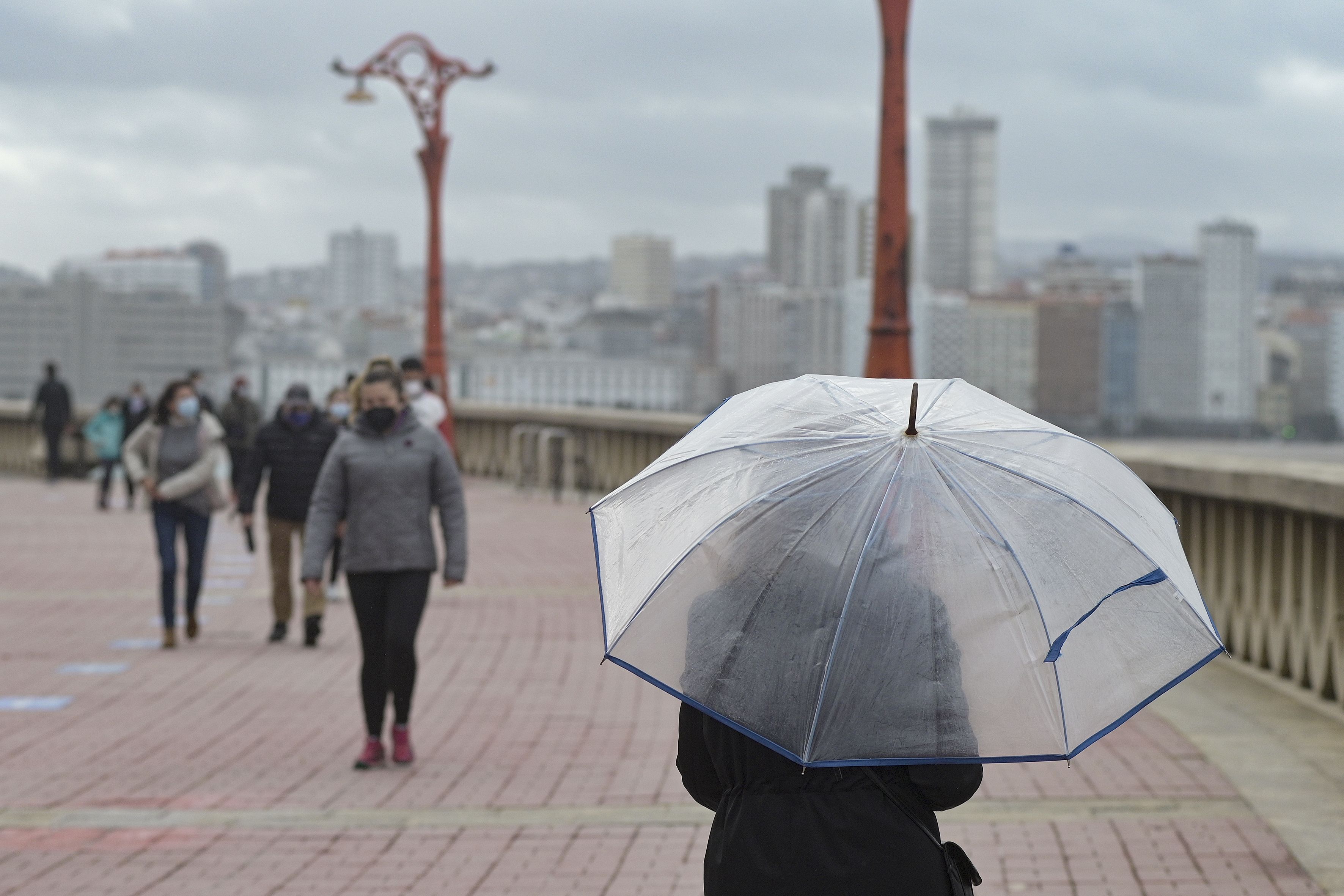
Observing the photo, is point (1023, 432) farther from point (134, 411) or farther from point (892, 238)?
point (134, 411)

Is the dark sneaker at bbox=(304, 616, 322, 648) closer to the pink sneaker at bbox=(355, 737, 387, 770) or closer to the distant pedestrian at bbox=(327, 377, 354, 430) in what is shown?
the distant pedestrian at bbox=(327, 377, 354, 430)

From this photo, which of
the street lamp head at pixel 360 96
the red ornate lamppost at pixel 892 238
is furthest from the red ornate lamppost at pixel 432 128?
the red ornate lamppost at pixel 892 238

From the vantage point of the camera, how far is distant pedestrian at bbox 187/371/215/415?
39.2 ft

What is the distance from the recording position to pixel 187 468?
10875 millimetres

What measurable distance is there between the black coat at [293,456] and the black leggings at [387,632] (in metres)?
3.66

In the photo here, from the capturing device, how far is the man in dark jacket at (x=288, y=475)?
35.7 feet

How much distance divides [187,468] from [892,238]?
4496 millimetres

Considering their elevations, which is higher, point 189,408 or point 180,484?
point 189,408

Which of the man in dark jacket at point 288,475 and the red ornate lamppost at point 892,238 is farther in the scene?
the man in dark jacket at point 288,475

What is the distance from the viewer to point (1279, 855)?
5754 mm

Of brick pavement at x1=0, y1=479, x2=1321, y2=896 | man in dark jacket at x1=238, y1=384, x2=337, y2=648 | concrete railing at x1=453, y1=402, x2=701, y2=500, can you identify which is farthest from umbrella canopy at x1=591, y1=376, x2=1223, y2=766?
concrete railing at x1=453, y1=402, x2=701, y2=500

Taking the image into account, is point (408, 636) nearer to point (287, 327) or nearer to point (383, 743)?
Answer: point (383, 743)

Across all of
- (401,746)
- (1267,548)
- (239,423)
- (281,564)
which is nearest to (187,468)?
(281,564)

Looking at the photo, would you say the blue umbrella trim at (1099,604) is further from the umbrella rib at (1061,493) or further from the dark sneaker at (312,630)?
the dark sneaker at (312,630)
